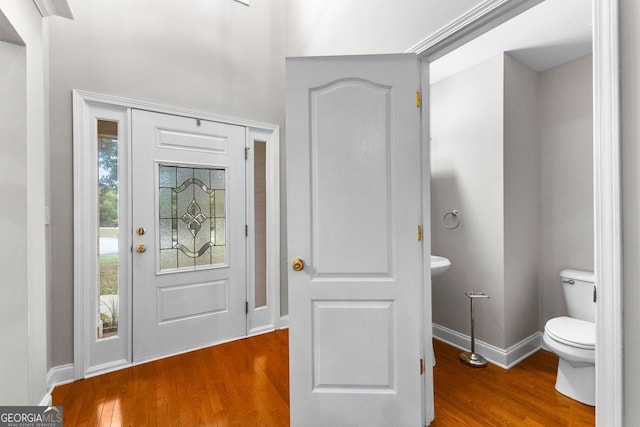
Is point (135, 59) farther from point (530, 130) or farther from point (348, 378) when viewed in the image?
point (530, 130)

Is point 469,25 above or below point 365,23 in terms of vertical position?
below

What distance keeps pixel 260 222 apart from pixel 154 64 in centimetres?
161

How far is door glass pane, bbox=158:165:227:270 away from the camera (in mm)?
2541

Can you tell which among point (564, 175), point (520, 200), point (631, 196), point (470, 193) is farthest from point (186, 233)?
point (564, 175)

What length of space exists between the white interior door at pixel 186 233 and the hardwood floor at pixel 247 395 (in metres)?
0.31

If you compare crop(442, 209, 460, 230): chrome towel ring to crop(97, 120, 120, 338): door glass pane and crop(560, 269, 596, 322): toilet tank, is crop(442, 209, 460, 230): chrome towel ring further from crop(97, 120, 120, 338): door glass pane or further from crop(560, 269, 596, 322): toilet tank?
crop(97, 120, 120, 338): door glass pane

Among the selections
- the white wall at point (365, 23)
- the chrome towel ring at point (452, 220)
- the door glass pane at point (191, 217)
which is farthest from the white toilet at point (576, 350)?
the door glass pane at point (191, 217)

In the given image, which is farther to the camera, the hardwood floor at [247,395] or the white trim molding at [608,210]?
the hardwood floor at [247,395]

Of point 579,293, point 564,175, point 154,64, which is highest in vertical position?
point 154,64

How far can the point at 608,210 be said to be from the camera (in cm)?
97

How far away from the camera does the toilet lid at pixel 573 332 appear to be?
1822 mm

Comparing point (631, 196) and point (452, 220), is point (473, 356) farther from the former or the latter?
point (631, 196)

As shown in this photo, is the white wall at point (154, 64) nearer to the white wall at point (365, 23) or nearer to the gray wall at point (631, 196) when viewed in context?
the white wall at point (365, 23)

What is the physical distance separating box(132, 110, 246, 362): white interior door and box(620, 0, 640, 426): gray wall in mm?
2545
